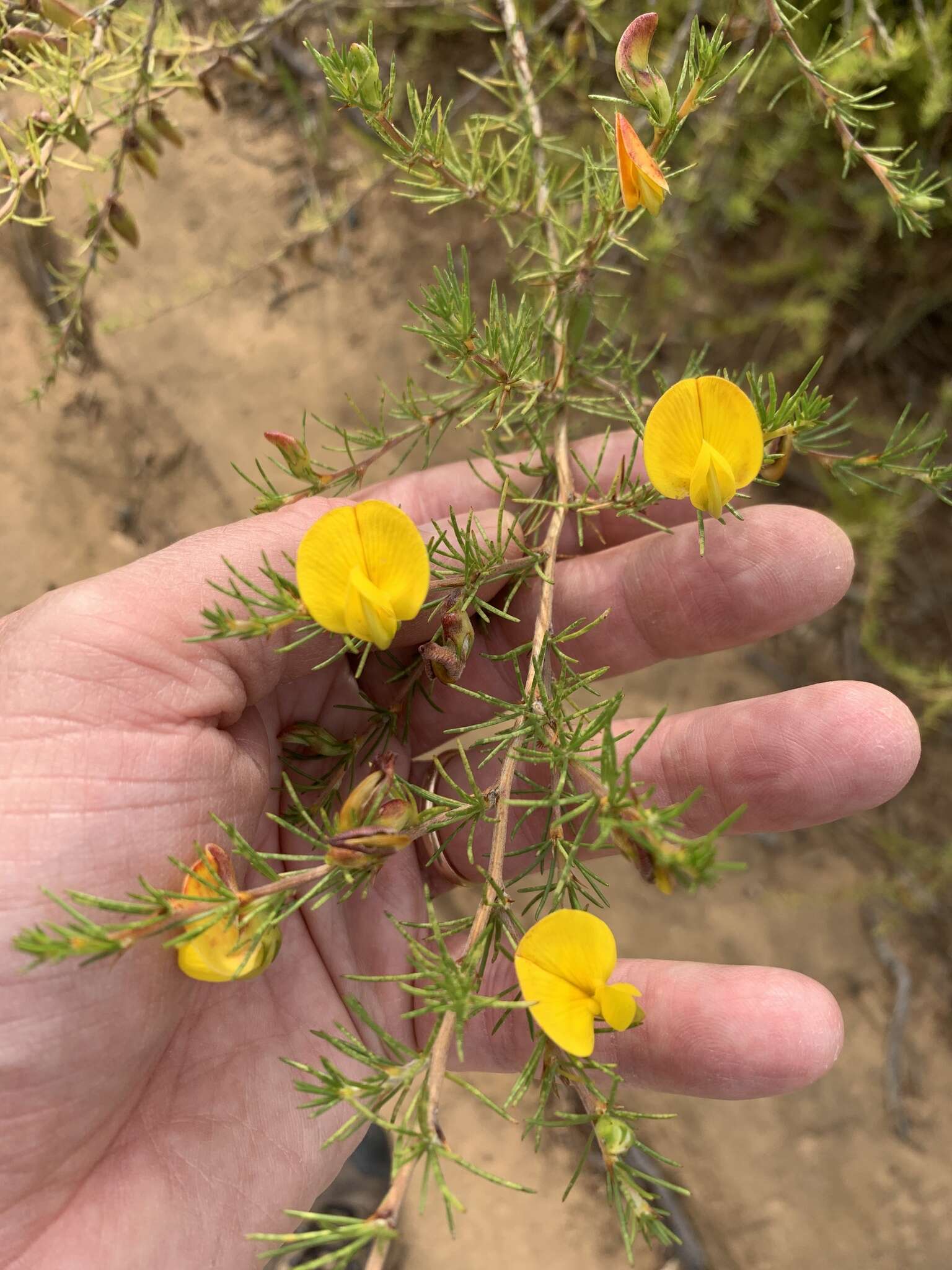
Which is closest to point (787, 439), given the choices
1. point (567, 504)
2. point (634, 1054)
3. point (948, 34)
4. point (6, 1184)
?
point (567, 504)

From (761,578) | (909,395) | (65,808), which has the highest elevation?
(65,808)

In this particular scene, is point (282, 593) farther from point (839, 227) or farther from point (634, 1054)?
point (839, 227)

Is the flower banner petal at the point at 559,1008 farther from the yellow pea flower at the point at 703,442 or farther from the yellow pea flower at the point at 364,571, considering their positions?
the yellow pea flower at the point at 703,442

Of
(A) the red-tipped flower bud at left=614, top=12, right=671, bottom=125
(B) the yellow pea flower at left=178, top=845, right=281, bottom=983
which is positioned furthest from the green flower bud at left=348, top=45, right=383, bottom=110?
(B) the yellow pea flower at left=178, top=845, right=281, bottom=983

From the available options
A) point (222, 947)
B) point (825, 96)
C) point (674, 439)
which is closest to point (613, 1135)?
point (222, 947)

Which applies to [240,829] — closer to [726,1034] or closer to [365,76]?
[726,1034]

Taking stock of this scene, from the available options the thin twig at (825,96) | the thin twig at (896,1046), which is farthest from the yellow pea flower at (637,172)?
the thin twig at (896,1046)
